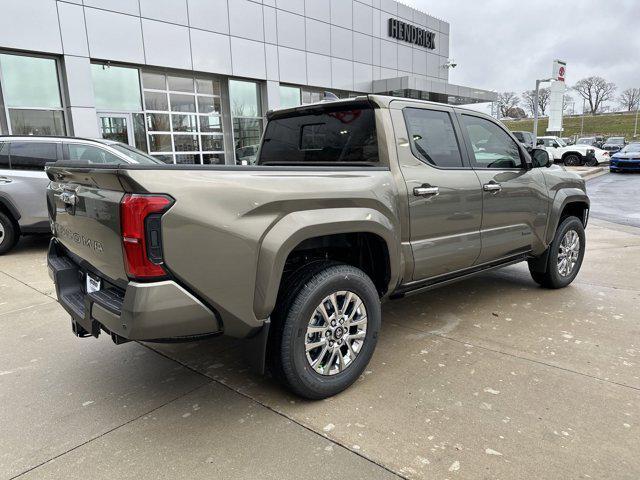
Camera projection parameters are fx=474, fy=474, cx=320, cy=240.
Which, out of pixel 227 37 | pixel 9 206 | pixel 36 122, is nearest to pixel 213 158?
pixel 227 37

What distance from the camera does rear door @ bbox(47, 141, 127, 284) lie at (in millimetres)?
2355

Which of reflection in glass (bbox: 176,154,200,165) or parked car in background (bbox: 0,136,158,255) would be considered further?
reflection in glass (bbox: 176,154,200,165)

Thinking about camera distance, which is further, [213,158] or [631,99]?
[631,99]

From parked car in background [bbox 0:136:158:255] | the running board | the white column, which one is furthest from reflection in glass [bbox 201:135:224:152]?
the running board

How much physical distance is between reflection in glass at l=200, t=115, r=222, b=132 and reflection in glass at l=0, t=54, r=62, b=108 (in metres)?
4.74

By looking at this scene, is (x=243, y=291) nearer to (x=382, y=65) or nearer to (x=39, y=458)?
(x=39, y=458)

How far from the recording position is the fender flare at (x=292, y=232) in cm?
258

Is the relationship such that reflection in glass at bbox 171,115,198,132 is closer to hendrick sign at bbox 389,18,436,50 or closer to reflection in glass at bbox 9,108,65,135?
reflection in glass at bbox 9,108,65,135

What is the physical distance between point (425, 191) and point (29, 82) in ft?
41.9

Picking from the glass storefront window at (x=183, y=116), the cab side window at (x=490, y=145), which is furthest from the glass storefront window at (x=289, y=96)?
the cab side window at (x=490, y=145)

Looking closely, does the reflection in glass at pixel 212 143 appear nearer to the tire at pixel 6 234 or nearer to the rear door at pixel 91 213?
the tire at pixel 6 234

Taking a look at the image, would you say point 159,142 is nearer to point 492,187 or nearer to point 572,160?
point 492,187

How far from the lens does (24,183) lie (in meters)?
7.17

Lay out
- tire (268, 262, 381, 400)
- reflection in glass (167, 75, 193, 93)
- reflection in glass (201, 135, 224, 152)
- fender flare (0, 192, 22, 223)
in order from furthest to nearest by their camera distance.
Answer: reflection in glass (201, 135, 224, 152) → reflection in glass (167, 75, 193, 93) → fender flare (0, 192, 22, 223) → tire (268, 262, 381, 400)
